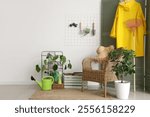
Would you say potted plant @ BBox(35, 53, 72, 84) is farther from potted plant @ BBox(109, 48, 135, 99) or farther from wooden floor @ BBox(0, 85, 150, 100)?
potted plant @ BBox(109, 48, 135, 99)

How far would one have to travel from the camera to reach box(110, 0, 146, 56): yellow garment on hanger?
14.8ft

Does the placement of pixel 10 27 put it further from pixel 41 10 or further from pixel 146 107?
pixel 146 107

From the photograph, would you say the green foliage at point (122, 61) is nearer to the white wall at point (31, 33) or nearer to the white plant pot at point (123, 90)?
the white plant pot at point (123, 90)

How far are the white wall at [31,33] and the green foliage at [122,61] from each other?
1.02 m

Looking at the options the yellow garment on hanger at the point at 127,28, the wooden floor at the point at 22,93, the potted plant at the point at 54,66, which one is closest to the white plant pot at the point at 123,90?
the wooden floor at the point at 22,93

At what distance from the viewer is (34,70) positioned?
16.3ft

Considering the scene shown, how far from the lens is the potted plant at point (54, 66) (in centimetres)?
457

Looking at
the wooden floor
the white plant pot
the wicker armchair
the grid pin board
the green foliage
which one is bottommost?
the wooden floor

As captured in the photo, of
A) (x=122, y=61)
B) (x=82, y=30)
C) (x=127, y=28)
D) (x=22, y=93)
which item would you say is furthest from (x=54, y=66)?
(x=127, y=28)

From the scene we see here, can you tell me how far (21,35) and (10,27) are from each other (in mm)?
272

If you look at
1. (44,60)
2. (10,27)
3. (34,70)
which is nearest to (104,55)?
(44,60)

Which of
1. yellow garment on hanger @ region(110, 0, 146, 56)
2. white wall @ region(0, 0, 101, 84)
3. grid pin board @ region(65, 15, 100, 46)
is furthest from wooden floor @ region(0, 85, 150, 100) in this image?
grid pin board @ region(65, 15, 100, 46)

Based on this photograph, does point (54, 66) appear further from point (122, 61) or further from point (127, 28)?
point (127, 28)

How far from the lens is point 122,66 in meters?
3.80
